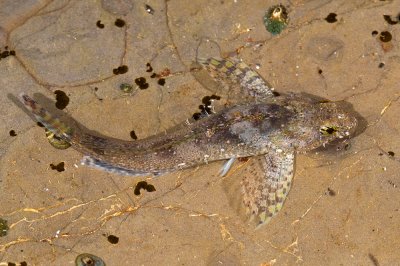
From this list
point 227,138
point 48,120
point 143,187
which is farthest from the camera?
point 143,187

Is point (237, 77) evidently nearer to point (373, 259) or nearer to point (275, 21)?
point (275, 21)

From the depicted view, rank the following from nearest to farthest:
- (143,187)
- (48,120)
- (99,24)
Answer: (48,120) < (143,187) < (99,24)

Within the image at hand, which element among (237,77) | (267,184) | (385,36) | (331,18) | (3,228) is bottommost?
(267,184)

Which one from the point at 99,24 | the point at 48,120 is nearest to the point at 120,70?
→ the point at 99,24

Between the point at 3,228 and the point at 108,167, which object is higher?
the point at 108,167

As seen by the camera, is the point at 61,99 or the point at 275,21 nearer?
the point at 61,99

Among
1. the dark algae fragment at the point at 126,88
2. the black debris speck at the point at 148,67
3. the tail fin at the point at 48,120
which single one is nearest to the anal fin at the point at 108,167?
the tail fin at the point at 48,120

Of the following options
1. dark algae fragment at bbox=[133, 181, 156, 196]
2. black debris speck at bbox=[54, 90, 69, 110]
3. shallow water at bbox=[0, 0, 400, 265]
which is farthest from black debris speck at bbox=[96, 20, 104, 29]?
dark algae fragment at bbox=[133, 181, 156, 196]

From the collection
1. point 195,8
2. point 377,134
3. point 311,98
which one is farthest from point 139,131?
point 377,134
